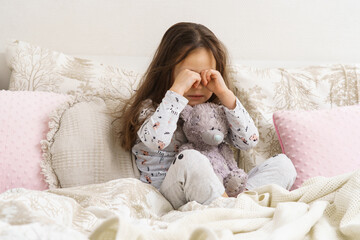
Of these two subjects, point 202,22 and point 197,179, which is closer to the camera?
point 197,179

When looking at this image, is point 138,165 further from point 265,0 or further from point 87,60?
point 265,0

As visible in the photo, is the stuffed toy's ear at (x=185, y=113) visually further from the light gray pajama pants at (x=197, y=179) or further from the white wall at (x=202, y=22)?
the white wall at (x=202, y=22)

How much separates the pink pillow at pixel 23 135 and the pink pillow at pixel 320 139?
2.44ft

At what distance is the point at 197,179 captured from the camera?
108 cm

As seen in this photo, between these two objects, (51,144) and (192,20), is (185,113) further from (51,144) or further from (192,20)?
(192,20)

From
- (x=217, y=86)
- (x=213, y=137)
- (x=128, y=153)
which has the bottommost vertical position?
(x=128, y=153)

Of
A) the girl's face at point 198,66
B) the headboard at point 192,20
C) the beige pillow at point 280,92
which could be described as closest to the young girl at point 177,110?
the girl's face at point 198,66

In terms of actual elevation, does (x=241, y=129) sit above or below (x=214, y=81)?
below

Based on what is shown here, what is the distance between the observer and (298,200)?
94 cm

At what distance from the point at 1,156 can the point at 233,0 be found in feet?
3.46

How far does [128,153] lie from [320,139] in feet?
1.98

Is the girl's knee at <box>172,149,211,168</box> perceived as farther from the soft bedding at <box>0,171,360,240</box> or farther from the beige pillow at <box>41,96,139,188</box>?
the beige pillow at <box>41,96,139,188</box>

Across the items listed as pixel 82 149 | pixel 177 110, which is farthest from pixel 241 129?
pixel 82 149

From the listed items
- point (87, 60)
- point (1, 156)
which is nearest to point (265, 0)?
point (87, 60)
